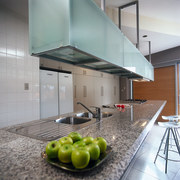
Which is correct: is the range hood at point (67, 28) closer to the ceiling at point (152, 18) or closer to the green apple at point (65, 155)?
the green apple at point (65, 155)

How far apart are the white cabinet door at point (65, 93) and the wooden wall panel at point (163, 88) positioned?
350 cm

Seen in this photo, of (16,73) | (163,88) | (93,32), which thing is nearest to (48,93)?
(16,73)

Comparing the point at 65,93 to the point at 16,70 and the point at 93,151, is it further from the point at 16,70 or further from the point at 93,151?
the point at 93,151

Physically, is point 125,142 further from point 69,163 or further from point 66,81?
point 66,81

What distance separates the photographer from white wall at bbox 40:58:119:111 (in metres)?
3.83

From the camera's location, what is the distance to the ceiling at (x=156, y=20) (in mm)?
2284

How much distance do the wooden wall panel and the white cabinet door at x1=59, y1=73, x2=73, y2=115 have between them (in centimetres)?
350

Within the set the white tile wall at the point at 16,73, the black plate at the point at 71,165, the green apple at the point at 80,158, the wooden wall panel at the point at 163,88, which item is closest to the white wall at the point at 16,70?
the white tile wall at the point at 16,73

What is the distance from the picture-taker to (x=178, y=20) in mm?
2863

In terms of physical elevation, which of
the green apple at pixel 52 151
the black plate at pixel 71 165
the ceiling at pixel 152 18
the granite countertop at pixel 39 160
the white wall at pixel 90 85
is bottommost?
the granite countertop at pixel 39 160

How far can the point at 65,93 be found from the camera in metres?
3.38

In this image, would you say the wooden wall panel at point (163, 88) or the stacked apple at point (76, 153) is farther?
the wooden wall panel at point (163, 88)

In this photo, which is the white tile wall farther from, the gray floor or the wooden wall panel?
the wooden wall panel

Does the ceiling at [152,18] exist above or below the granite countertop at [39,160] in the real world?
above
